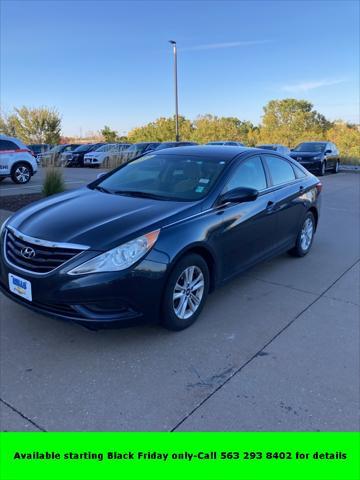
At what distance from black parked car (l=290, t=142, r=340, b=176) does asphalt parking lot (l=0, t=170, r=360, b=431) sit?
15587mm

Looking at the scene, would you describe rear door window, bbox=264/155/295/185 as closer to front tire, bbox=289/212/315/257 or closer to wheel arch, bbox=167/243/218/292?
front tire, bbox=289/212/315/257

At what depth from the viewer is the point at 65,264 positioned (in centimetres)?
277

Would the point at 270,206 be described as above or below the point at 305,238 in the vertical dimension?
above

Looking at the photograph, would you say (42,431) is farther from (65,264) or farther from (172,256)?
(172,256)

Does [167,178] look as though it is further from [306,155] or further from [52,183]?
[306,155]

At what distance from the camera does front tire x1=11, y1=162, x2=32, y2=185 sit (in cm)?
1322

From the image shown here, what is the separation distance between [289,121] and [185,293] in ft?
183

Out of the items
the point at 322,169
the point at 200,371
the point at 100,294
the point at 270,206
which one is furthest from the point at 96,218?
the point at 322,169

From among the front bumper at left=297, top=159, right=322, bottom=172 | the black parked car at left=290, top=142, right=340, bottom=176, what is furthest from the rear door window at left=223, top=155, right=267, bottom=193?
the front bumper at left=297, top=159, right=322, bottom=172

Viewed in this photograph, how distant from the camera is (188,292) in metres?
3.32

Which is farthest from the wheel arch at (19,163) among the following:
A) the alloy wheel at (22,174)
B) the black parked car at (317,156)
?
the black parked car at (317,156)

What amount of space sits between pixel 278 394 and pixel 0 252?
96.5 inches

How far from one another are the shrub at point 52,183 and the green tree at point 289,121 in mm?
47285

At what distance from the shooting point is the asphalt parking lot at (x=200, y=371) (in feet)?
7.70
